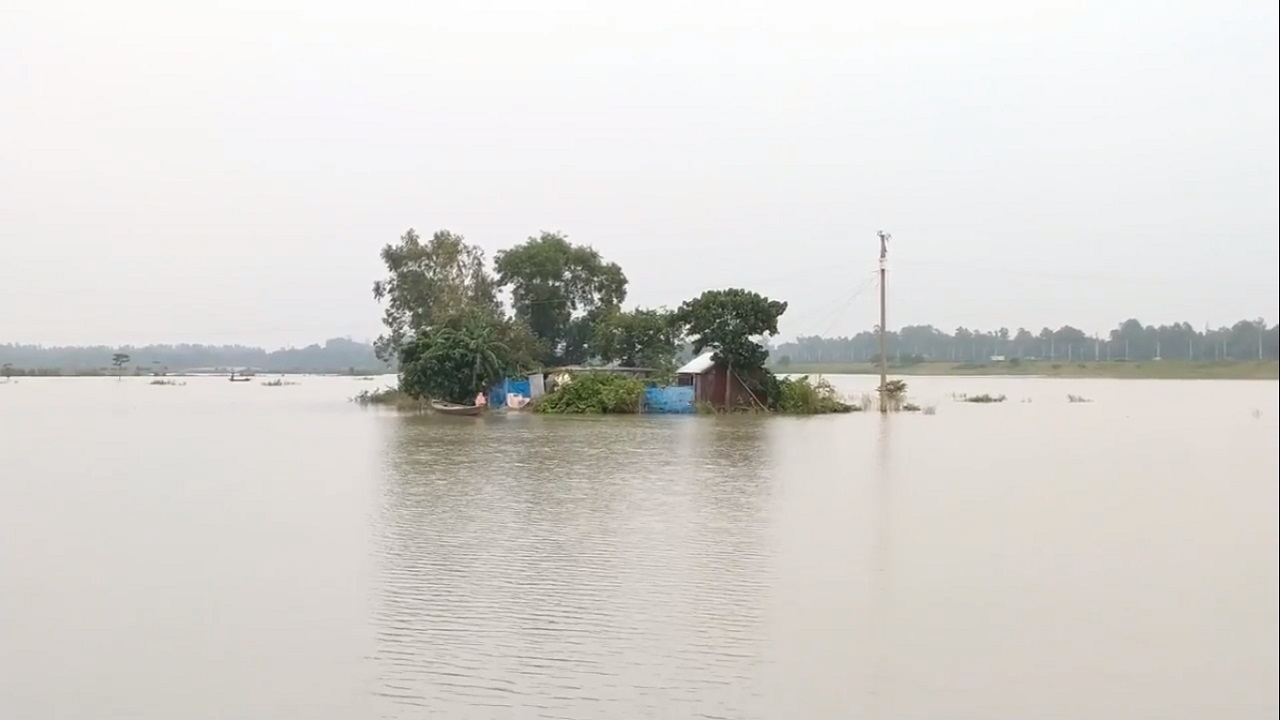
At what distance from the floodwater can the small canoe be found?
1446 centimetres

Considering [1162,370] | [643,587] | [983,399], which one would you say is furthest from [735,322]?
[1162,370]

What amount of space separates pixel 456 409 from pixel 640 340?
6551mm

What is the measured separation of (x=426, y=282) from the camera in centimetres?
4309

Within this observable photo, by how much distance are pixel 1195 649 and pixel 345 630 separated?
19.1ft

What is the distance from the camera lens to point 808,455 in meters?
20.2

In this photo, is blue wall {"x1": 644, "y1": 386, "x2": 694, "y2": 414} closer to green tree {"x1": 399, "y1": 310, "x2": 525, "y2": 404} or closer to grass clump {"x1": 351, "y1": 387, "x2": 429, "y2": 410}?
green tree {"x1": 399, "y1": 310, "x2": 525, "y2": 404}

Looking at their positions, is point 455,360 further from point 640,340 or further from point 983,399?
point 983,399

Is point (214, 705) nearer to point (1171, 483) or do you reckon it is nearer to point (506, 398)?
point (1171, 483)

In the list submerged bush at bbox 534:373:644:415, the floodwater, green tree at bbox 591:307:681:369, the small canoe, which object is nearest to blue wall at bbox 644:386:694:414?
submerged bush at bbox 534:373:644:415

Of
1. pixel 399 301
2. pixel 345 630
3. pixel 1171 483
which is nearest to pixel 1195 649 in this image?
pixel 345 630

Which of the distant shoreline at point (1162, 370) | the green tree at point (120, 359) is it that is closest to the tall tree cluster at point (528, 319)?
the green tree at point (120, 359)

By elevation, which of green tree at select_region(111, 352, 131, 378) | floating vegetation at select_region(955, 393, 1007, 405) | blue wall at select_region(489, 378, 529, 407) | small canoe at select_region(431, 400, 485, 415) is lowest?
small canoe at select_region(431, 400, 485, 415)

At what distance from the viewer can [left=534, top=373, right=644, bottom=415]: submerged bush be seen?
109ft

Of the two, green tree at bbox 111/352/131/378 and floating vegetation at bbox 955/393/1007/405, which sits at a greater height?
green tree at bbox 111/352/131/378
